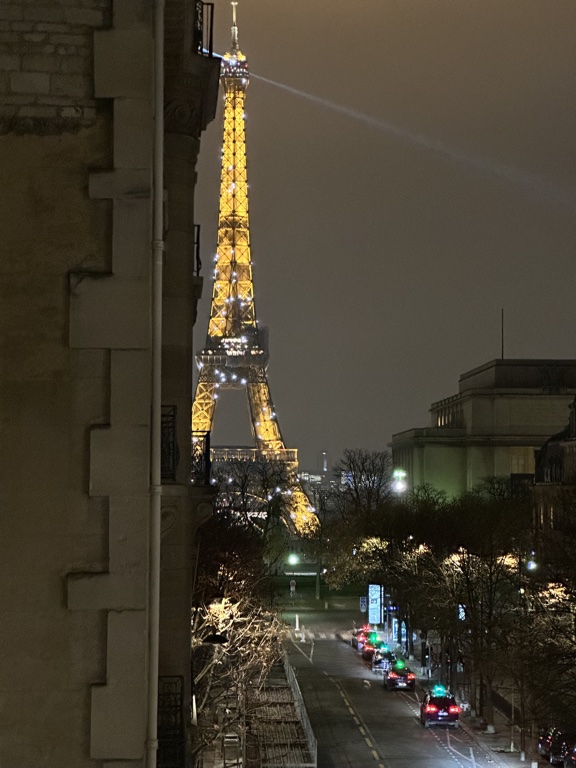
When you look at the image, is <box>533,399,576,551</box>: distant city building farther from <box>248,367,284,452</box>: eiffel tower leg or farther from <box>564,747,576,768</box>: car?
<box>248,367,284,452</box>: eiffel tower leg

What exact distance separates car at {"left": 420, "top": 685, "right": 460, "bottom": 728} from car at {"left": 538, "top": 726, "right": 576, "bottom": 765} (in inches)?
229

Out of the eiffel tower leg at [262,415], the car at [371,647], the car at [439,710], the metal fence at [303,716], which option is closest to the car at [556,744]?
the car at [439,710]

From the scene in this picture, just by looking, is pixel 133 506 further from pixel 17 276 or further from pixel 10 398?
pixel 17 276

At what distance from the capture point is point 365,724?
53.2m

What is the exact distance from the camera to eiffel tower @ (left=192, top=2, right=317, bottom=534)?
140 m

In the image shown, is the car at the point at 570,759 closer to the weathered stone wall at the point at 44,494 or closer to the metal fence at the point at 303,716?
the metal fence at the point at 303,716

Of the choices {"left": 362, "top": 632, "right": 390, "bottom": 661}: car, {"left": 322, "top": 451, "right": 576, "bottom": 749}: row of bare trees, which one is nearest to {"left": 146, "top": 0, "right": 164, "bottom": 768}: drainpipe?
{"left": 322, "top": 451, "right": 576, "bottom": 749}: row of bare trees

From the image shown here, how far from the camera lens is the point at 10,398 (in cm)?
1093

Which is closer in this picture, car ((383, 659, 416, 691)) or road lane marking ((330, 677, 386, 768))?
road lane marking ((330, 677, 386, 768))

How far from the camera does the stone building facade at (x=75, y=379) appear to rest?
10891 mm

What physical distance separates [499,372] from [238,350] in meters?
37.9

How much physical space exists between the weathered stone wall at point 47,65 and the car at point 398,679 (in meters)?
53.7

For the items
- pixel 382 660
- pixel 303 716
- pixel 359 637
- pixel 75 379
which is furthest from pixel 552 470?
pixel 75 379

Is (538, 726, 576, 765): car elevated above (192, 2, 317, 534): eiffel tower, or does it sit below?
below
